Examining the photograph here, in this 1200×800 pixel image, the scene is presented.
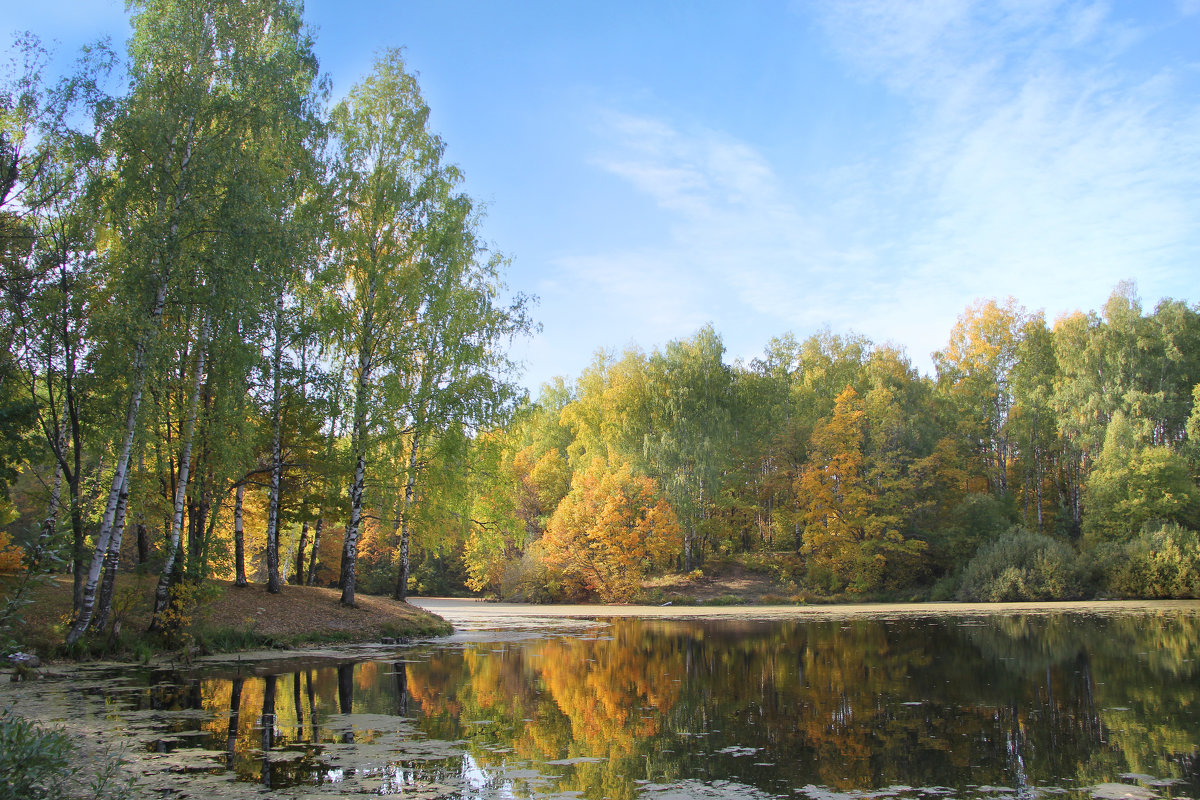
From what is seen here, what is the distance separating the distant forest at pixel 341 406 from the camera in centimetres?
1430

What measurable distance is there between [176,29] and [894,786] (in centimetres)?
1915

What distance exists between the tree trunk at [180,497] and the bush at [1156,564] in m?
37.5

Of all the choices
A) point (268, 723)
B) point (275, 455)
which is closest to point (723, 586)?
point (275, 455)

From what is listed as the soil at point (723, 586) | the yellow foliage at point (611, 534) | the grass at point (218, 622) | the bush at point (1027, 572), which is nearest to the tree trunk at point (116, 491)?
the grass at point (218, 622)

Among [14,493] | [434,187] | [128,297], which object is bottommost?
[14,493]

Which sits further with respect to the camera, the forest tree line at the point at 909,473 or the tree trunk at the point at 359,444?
the forest tree line at the point at 909,473

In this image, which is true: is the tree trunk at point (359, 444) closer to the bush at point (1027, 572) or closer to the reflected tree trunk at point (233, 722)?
the reflected tree trunk at point (233, 722)

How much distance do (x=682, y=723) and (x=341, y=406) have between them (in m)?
13.7

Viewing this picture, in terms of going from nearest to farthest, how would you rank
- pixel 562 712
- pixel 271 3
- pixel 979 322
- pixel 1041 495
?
pixel 562 712, pixel 271 3, pixel 1041 495, pixel 979 322

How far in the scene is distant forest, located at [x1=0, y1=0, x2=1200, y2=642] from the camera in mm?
14305

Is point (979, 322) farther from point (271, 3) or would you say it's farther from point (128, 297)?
point (128, 297)

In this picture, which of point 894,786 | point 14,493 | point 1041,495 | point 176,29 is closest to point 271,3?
point 176,29

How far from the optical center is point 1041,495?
45.5 metres

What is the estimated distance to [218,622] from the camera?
16.2m
